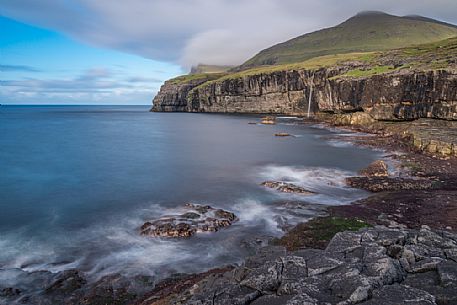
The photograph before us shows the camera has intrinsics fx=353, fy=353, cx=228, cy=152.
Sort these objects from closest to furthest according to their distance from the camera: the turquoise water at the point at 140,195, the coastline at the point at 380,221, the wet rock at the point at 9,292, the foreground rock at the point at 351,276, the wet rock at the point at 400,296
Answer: the wet rock at the point at 400,296
the foreground rock at the point at 351,276
the coastline at the point at 380,221
the wet rock at the point at 9,292
the turquoise water at the point at 140,195

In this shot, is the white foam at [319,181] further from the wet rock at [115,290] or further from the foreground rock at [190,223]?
the wet rock at [115,290]

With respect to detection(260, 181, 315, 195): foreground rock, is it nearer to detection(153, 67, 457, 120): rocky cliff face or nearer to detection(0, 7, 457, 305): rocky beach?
detection(0, 7, 457, 305): rocky beach

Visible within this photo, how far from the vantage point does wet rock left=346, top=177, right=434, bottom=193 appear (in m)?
31.4

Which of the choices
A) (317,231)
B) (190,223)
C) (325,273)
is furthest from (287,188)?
(325,273)

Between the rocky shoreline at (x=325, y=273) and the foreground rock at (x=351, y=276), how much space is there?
3 cm

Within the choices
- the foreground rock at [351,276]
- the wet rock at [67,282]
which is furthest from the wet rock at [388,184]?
the wet rock at [67,282]

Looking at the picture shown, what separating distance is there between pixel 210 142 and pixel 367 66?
57.2m

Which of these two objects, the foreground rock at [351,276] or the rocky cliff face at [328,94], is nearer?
the foreground rock at [351,276]

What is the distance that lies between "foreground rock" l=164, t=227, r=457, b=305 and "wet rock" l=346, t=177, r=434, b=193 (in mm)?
16853

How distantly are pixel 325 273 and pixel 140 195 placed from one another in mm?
23712

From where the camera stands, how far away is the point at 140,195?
1286 inches

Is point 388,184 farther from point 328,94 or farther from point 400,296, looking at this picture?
point 328,94

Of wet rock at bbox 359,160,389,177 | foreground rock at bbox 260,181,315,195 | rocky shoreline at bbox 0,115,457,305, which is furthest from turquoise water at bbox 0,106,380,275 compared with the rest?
wet rock at bbox 359,160,389,177

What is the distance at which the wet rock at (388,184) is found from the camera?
31.4 m
